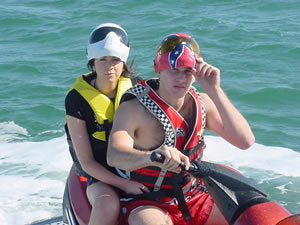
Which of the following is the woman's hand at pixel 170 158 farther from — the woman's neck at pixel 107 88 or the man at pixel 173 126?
the woman's neck at pixel 107 88

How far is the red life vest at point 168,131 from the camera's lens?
11.5 ft

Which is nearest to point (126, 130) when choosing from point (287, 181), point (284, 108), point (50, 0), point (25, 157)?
point (287, 181)

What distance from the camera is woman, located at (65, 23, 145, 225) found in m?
3.81

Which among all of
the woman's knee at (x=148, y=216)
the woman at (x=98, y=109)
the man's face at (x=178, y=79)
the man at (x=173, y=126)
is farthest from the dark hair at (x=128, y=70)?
the woman's knee at (x=148, y=216)

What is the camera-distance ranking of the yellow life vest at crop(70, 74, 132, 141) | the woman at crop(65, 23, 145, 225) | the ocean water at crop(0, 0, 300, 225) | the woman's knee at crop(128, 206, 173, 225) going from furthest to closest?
the ocean water at crop(0, 0, 300, 225) < the yellow life vest at crop(70, 74, 132, 141) < the woman at crop(65, 23, 145, 225) < the woman's knee at crop(128, 206, 173, 225)

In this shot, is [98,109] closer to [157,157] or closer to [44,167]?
[157,157]

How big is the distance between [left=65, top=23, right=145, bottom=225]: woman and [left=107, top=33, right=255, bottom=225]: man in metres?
0.25

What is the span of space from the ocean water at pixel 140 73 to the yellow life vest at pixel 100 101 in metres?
2.85

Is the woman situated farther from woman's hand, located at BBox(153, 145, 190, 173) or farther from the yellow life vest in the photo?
woman's hand, located at BBox(153, 145, 190, 173)

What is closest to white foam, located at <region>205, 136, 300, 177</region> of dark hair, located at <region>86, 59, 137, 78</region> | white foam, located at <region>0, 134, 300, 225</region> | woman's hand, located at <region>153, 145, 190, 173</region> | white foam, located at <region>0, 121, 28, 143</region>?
white foam, located at <region>0, 134, 300, 225</region>

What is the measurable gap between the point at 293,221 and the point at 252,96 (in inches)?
290

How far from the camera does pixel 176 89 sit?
3.46 metres

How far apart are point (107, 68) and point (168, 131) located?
2.86 ft

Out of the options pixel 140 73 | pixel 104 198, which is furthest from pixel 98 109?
pixel 140 73
